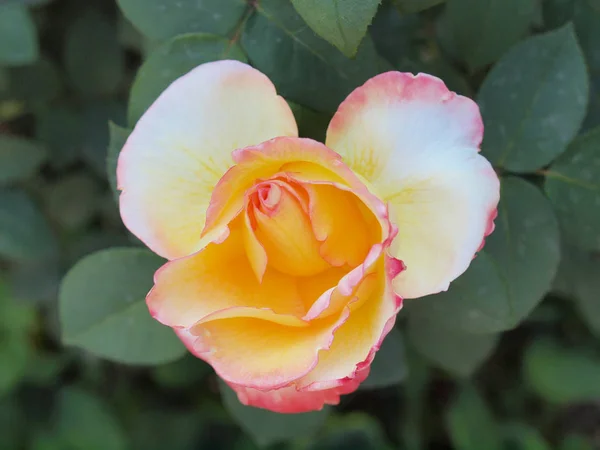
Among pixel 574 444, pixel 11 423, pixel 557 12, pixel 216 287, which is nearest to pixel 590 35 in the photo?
pixel 557 12

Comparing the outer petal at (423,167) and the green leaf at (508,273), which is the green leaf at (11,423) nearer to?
the green leaf at (508,273)

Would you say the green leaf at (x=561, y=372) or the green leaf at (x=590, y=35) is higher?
the green leaf at (x=590, y=35)

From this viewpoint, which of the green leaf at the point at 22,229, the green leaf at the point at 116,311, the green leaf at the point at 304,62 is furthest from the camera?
the green leaf at the point at 22,229

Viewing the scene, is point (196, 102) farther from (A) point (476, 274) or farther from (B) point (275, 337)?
(A) point (476, 274)

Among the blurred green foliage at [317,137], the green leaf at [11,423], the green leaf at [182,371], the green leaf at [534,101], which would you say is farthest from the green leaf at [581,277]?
the green leaf at [11,423]

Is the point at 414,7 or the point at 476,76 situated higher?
the point at 414,7

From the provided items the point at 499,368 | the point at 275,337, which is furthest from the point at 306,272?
the point at 499,368

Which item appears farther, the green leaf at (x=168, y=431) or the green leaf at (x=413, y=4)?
the green leaf at (x=168, y=431)
